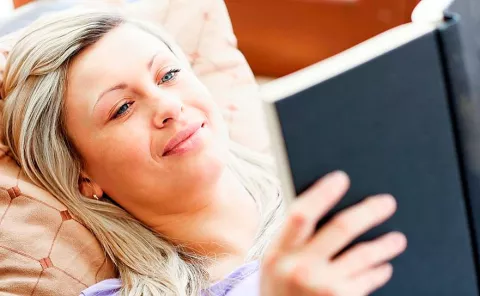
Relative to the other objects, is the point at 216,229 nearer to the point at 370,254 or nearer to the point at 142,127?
the point at 142,127

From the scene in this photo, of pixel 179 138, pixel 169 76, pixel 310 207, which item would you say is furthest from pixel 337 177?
pixel 169 76

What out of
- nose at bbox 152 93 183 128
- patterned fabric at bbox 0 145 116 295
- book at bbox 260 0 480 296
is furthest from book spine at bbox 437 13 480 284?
patterned fabric at bbox 0 145 116 295

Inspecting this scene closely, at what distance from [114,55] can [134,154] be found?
17 cm

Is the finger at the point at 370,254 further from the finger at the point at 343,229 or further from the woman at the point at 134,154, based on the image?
the woman at the point at 134,154

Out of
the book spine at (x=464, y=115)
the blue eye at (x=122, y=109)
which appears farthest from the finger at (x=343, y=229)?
the blue eye at (x=122, y=109)

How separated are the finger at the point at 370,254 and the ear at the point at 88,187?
579 millimetres

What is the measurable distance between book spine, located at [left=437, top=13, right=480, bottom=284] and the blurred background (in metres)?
0.88

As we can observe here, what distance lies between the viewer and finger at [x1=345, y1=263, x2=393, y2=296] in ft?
1.66

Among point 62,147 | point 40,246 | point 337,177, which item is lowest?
point 40,246

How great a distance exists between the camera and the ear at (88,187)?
3.28 feet

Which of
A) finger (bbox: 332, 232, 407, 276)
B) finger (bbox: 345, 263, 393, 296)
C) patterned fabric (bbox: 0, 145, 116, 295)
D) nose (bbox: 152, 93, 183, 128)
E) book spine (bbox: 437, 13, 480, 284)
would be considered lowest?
patterned fabric (bbox: 0, 145, 116, 295)

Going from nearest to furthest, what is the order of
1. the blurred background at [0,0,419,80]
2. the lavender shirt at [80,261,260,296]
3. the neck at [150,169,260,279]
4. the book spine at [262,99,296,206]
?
the book spine at [262,99,296,206]
the lavender shirt at [80,261,260,296]
the neck at [150,169,260,279]
the blurred background at [0,0,419,80]

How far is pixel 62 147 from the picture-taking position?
3.23ft

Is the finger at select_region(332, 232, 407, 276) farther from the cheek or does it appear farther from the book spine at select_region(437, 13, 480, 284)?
the cheek
